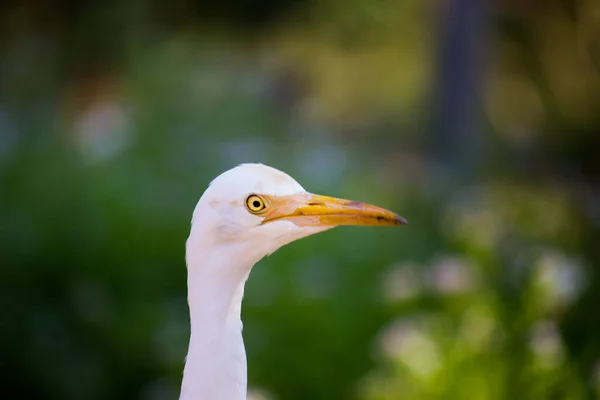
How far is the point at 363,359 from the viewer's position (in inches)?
103

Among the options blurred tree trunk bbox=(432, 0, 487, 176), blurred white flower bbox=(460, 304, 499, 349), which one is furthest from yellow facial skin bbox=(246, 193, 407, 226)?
blurred tree trunk bbox=(432, 0, 487, 176)

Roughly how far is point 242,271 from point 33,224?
71.1 inches

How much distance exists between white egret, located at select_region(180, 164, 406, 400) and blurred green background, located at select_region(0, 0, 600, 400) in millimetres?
746

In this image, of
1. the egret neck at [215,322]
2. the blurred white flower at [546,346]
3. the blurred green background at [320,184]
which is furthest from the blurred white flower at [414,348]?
the egret neck at [215,322]

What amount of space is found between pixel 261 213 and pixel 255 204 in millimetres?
14

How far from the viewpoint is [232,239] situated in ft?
3.76

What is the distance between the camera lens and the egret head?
113 centimetres

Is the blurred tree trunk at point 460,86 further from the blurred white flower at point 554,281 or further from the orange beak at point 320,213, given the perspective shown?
the orange beak at point 320,213

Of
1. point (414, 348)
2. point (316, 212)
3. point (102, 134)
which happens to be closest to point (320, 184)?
point (102, 134)

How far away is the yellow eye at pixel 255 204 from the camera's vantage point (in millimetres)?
1141

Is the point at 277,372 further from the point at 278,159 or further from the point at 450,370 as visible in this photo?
the point at 278,159

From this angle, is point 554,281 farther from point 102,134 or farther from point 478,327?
point 102,134

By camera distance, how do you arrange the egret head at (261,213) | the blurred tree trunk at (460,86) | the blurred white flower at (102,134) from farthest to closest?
the blurred tree trunk at (460,86)
the blurred white flower at (102,134)
the egret head at (261,213)

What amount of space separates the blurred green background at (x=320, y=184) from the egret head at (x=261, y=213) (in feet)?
2.71
